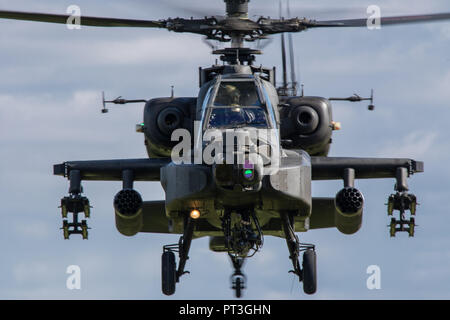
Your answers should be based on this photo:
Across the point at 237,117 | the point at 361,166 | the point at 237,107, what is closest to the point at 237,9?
the point at 237,107

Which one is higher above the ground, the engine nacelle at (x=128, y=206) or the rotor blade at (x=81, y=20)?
the rotor blade at (x=81, y=20)

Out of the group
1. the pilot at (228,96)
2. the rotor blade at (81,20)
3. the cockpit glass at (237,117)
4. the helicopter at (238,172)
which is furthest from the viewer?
the rotor blade at (81,20)

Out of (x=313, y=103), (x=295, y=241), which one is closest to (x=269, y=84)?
(x=313, y=103)

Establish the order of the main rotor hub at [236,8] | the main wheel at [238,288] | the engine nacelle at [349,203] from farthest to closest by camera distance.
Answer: the main rotor hub at [236,8]
the main wheel at [238,288]
the engine nacelle at [349,203]

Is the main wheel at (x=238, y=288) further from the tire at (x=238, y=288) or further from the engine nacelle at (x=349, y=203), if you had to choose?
the engine nacelle at (x=349, y=203)

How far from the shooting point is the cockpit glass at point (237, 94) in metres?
20.6

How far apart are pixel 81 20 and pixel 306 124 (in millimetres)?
4934

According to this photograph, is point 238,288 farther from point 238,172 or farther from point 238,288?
point 238,172

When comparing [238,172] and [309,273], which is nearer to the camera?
[238,172]

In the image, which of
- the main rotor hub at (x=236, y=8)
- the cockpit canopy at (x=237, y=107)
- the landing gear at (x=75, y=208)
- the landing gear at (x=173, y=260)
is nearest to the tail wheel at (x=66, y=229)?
the landing gear at (x=75, y=208)

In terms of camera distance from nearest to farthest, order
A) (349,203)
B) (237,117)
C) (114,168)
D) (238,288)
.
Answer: (237,117)
(349,203)
(238,288)
(114,168)

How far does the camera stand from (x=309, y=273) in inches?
799

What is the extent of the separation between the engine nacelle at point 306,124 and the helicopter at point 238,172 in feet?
0.07

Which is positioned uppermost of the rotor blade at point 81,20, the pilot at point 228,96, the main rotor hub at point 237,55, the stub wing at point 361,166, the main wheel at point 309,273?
the rotor blade at point 81,20
